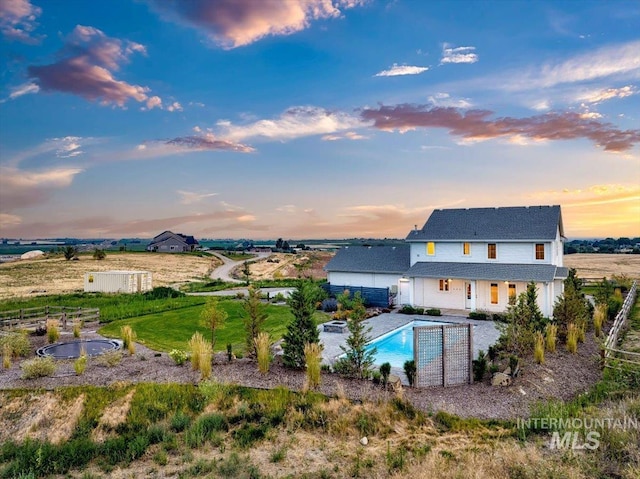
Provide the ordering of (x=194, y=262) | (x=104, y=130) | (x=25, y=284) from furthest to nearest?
1. (x=194, y=262)
2. (x=25, y=284)
3. (x=104, y=130)

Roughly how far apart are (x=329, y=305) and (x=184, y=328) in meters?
9.75

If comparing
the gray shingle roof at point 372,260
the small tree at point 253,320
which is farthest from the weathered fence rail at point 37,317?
the gray shingle roof at point 372,260

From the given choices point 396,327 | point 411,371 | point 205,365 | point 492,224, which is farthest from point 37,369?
point 492,224

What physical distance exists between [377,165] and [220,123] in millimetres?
12837

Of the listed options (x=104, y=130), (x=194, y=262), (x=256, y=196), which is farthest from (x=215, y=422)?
(x=194, y=262)

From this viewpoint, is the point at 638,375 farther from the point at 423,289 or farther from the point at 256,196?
the point at 256,196

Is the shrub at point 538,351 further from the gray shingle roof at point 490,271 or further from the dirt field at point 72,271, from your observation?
the dirt field at point 72,271

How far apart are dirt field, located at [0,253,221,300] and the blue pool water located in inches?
1247

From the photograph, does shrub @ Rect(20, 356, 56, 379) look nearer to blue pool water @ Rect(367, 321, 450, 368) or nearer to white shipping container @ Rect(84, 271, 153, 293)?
blue pool water @ Rect(367, 321, 450, 368)

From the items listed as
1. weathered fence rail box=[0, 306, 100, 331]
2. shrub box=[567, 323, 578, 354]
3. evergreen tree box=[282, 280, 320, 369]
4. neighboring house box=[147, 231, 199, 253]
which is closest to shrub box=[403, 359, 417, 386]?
evergreen tree box=[282, 280, 320, 369]

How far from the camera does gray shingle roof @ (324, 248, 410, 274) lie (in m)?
28.0

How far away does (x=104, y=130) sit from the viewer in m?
27.6

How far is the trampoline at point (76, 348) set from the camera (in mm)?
14891

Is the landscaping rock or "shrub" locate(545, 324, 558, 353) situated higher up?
"shrub" locate(545, 324, 558, 353)
